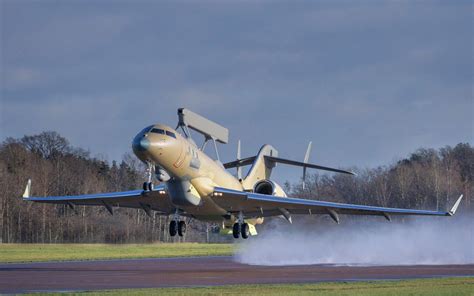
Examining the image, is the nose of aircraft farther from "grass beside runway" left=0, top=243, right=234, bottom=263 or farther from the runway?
"grass beside runway" left=0, top=243, right=234, bottom=263

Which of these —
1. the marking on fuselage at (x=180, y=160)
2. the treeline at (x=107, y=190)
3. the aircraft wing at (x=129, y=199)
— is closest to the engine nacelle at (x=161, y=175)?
the marking on fuselage at (x=180, y=160)

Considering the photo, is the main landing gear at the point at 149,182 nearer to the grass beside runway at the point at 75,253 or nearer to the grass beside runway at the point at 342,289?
the grass beside runway at the point at 342,289

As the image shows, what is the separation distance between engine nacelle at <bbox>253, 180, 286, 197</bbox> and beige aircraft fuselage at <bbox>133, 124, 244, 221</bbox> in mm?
2644

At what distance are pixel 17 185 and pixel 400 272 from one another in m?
55.2

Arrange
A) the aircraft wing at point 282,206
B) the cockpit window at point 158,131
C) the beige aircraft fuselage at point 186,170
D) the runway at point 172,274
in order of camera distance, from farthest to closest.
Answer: the aircraft wing at point 282,206
the cockpit window at point 158,131
the beige aircraft fuselage at point 186,170
the runway at point 172,274

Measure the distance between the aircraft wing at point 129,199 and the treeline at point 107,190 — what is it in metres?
25.0

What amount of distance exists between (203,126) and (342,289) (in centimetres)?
1549

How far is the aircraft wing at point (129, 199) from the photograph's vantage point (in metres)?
45.2

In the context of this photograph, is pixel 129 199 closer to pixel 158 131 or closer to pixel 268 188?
pixel 268 188

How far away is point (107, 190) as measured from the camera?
332 ft

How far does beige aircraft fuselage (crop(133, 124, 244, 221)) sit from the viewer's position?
38250 millimetres

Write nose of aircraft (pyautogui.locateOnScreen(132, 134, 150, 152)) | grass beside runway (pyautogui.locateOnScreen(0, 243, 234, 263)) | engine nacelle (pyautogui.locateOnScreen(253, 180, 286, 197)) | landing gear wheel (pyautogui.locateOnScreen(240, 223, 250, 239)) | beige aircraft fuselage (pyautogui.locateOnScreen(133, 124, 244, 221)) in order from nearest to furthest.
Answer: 1. nose of aircraft (pyautogui.locateOnScreen(132, 134, 150, 152))
2. beige aircraft fuselage (pyautogui.locateOnScreen(133, 124, 244, 221))
3. landing gear wheel (pyautogui.locateOnScreen(240, 223, 250, 239))
4. engine nacelle (pyautogui.locateOnScreen(253, 180, 286, 197))
5. grass beside runway (pyautogui.locateOnScreen(0, 243, 234, 263))

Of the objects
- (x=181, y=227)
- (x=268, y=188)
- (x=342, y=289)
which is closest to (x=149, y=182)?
(x=181, y=227)

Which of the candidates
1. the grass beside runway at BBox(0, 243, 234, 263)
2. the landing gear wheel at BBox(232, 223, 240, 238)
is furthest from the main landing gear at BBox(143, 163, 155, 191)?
the grass beside runway at BBox(0, 243, 234, 263)
